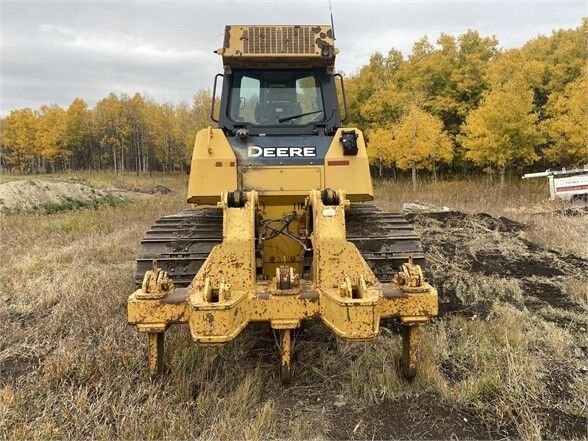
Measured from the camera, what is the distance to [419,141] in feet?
90.4

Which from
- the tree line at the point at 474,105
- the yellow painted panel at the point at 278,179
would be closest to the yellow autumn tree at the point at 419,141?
the tree line at the point at 474,105

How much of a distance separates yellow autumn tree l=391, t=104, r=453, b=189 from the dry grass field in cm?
2147

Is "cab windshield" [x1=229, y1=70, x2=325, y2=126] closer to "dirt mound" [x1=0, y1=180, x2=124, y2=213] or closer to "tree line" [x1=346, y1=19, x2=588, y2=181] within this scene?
"dirt mound" [x1=0, y1=180, x2=124, y2=213]

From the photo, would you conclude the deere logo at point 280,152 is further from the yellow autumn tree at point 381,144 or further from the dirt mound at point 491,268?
the yellow autumn tree at point 381,144

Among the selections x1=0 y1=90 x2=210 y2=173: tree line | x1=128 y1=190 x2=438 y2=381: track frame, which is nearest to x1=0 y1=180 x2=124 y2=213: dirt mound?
x1=128 y1=190 x2=438 y2=381: track frame

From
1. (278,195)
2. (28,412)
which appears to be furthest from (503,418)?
(28,412)

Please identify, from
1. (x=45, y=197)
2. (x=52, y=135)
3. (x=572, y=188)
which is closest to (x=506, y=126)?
(x=572, y=188)

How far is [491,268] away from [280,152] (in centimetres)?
418

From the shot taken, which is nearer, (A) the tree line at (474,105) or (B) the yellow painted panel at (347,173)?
(B) the yellow painted panel at (347,173)

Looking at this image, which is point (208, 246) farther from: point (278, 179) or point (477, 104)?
point (477, 104)

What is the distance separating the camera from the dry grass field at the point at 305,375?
3.20 m

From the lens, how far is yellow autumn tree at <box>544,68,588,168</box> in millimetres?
22438

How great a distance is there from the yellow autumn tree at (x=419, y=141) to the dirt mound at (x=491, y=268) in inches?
660

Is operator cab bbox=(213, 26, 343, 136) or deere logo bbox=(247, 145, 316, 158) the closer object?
deere logo bbox=(247, 145, 316, 158)
